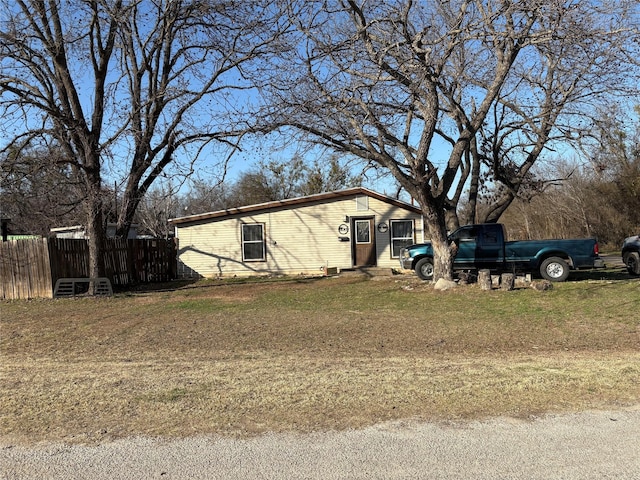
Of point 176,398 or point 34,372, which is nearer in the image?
point 176,398

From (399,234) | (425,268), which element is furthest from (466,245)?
(399,234)

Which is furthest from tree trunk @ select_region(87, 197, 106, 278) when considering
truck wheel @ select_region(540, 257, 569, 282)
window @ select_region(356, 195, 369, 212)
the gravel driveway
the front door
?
truck wheel @ select_region(540, 257, 569, 282)

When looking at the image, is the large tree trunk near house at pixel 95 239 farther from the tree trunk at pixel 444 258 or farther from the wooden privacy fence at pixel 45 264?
the tree trunk at pixel 444 258

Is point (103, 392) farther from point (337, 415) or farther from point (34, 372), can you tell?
point (337, 415)

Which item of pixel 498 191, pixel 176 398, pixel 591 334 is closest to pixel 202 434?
pixel 176 398

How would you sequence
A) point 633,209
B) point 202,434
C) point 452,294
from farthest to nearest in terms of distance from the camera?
point 633,209 < point 452,294 < point 202,434

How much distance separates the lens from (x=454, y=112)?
14469 millimetres

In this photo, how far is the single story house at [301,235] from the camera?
20547 mm

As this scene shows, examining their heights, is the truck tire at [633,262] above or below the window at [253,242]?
below

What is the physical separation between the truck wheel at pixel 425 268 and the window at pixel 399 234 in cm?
382

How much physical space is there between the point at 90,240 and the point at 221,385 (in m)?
12.6

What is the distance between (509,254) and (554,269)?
130cm

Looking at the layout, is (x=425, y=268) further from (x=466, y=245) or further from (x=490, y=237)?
(x=490, y=237)

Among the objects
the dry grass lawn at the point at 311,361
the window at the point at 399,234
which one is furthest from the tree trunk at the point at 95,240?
the window at the point at 399,234
